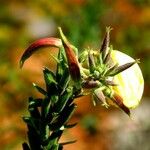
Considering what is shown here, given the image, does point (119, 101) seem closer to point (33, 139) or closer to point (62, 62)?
point (62, 62)

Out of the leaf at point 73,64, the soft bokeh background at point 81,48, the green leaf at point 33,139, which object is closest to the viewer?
the leaf at point 73,64

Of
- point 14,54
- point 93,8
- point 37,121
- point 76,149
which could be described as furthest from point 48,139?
point 14,54

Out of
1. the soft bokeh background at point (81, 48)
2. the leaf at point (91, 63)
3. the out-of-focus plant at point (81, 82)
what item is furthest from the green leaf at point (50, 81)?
the soft bokeh background at point (81, 48)

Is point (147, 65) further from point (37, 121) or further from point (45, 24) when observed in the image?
point (45, 24)

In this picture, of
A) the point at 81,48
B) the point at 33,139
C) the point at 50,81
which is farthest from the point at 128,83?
the point at 81,48

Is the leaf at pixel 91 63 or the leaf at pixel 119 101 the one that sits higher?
the leaf at pixel 91 63

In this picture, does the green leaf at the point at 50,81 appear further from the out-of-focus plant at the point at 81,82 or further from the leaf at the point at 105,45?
the leaf at the point at 105,45
